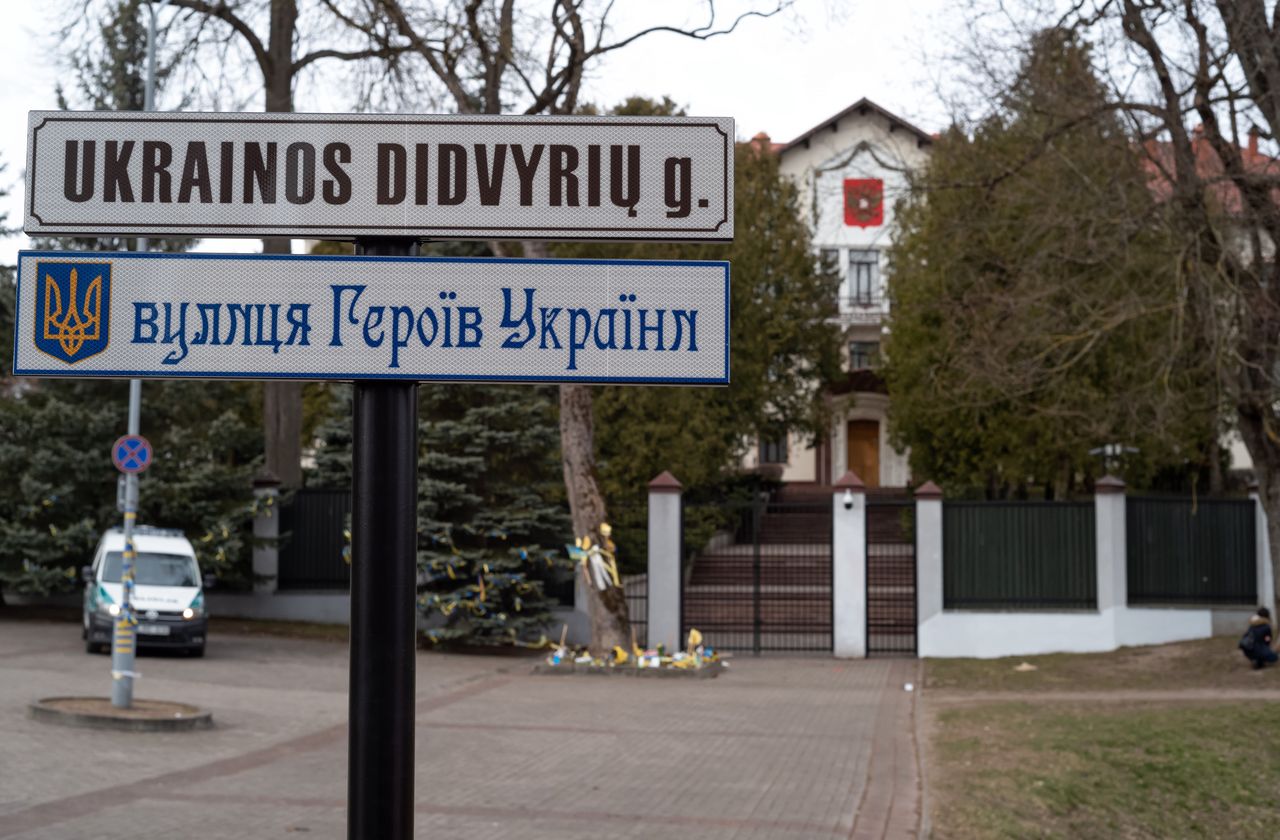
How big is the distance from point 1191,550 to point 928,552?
4517 millimetres

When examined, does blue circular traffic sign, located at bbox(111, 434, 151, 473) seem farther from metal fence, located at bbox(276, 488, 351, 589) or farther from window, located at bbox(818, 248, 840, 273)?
window, located at bbox(818, 248, 840, 273)

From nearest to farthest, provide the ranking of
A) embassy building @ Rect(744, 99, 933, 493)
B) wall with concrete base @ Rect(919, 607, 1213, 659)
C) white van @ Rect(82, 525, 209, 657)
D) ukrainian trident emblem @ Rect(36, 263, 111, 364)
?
ukrainian trident emblem @ Rect(36, 263, 111, 364), white van @ Rect(82, 525, 209, 657), wall with concrete base @ Rect(919, 607, 1213, 659), embassy building @ Rect(744, 99, 933, 493)

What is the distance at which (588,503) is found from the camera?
22531 mm

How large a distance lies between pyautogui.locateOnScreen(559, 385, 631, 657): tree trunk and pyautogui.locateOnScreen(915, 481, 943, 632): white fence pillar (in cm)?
526

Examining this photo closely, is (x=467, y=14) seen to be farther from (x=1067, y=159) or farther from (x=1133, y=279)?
(x=1133, y=279)

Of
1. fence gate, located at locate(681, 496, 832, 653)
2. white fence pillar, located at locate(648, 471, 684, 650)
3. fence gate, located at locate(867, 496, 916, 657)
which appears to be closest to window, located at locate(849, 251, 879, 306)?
fence gate, located at locate(867, 496, 916, 657)

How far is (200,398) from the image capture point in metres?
27.9

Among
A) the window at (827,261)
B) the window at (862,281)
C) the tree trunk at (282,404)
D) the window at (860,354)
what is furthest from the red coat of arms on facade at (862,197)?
the window at (860,354)

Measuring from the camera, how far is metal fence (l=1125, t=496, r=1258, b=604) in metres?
24.4

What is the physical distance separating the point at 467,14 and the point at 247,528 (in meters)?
11.3

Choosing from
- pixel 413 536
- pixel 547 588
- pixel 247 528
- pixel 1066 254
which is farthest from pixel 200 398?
pixel 413 536

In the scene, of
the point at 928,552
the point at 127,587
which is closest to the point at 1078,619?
the point at 928,552

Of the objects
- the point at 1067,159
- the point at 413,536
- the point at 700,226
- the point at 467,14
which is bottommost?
the point at 413,536

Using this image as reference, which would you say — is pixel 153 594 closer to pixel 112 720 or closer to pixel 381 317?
pixel 112 720
